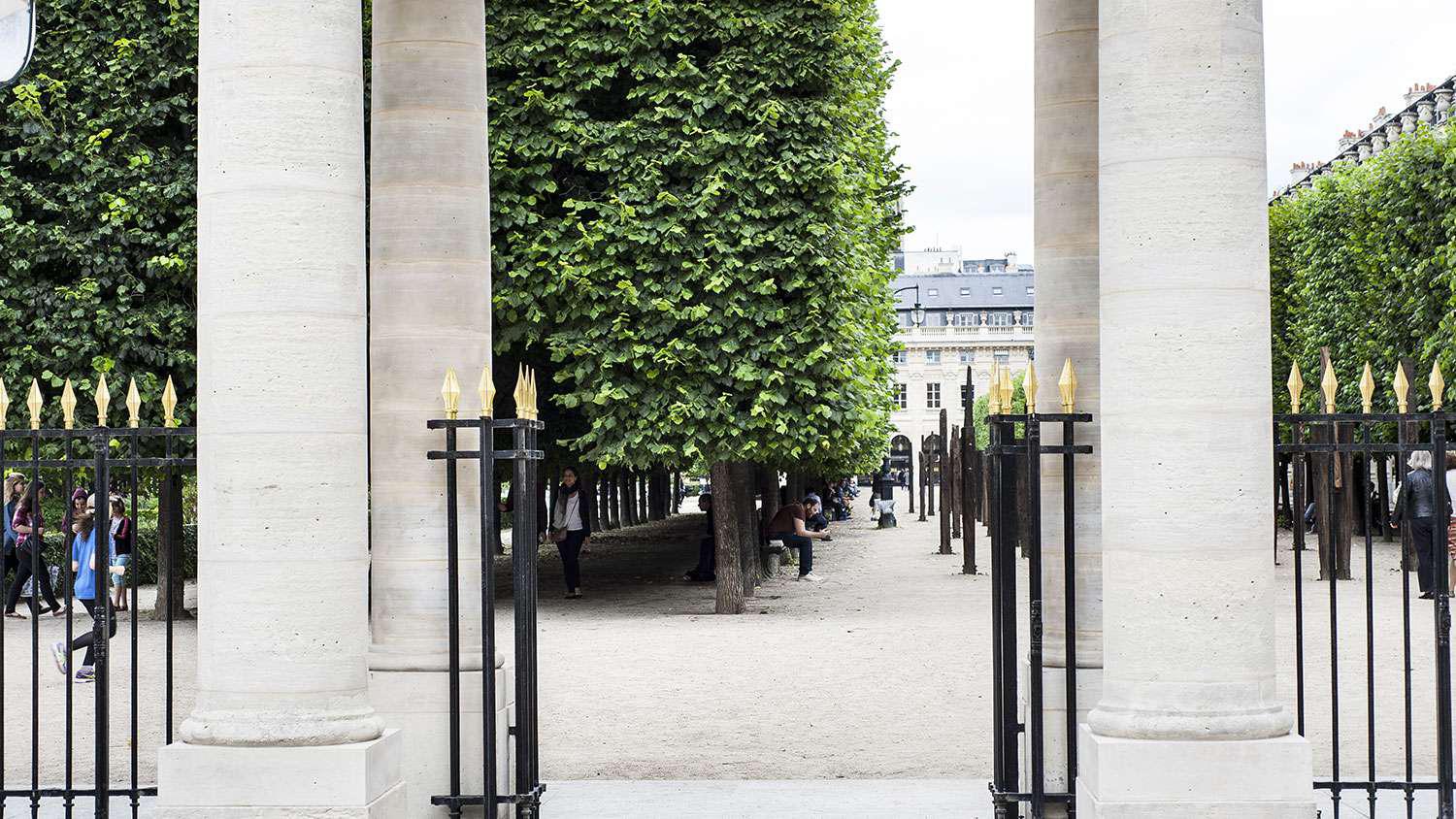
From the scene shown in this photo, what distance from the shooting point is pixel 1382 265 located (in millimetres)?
31625

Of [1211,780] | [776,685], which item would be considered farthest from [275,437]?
[776,685]

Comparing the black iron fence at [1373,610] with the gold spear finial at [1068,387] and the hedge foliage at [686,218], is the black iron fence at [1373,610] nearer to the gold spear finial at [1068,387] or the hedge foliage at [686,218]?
the gold spear finial at [1068,387]

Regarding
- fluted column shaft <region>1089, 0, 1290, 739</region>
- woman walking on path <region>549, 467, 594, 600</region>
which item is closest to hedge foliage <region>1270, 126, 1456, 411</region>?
woman walking on path <region>549, 467, 594, 600</region>

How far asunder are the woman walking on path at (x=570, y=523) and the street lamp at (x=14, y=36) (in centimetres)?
1858

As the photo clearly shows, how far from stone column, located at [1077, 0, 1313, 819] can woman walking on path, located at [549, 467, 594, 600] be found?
17.7 metres

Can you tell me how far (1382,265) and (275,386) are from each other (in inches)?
1131

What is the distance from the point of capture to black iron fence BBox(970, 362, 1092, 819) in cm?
799

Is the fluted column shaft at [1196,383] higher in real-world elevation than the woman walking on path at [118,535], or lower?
higher

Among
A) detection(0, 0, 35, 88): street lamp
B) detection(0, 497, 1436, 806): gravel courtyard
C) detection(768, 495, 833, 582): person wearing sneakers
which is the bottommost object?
detection(0, 497, 1436, 806): gravel courtyard

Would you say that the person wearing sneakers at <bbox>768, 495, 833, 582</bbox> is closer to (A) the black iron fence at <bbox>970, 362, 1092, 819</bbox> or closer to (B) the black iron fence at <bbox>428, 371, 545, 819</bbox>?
(A) the black iron fence at <bbox>970, 362, 1092, 819</bbox>

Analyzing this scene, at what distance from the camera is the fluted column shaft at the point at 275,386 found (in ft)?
23.2

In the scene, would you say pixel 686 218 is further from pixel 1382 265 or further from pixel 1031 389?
pixel 1382 265

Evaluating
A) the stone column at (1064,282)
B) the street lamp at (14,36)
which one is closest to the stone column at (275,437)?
the street lamp at (14,36)

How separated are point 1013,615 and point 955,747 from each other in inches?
176
